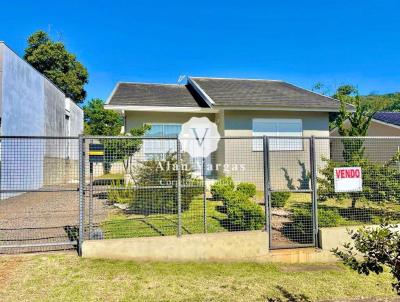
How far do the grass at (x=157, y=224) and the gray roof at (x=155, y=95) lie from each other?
679 cm

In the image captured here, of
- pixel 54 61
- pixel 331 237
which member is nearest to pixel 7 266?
pixel 331 237

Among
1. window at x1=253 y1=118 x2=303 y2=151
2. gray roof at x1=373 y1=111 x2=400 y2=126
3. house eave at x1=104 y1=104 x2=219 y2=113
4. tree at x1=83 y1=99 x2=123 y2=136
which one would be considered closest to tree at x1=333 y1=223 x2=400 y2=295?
window at x1=253 y1=118 x2=303 y2=151

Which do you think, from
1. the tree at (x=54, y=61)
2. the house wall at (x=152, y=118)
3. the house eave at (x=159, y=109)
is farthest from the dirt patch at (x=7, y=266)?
the tree at (x=54, y=61)

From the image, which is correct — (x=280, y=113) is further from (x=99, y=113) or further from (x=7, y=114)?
(x=99, y=113)

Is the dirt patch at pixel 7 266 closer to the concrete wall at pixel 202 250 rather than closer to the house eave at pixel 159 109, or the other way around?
the concrete wall at pixel 202 250

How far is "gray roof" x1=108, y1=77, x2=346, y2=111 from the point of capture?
13.6m

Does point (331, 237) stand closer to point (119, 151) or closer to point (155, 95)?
point (119, 151)

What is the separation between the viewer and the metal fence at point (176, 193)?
18.8ft

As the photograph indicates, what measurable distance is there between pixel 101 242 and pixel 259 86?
13.3 meters

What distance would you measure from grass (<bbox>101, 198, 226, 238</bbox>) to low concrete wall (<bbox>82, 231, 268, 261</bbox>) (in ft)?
2.50

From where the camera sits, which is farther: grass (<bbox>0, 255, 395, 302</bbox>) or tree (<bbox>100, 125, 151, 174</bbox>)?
tree (<bbox>100, 125, 151, 174</bbox>)

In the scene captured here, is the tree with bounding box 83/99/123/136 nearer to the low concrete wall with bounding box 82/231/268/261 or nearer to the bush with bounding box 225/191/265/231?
the bush with bounding box 225/191/265/231

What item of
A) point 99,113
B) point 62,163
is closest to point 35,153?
point 62,163

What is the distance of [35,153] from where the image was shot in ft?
23.2
